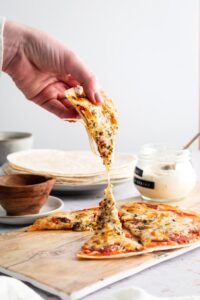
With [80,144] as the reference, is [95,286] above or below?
above

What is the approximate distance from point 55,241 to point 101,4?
12.4 ft

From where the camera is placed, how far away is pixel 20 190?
2.25 metres

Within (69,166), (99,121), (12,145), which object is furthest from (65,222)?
(12,145)

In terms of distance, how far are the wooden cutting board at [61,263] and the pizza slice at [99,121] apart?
33 cm

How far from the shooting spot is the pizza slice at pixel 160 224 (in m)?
1.98

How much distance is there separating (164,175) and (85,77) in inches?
21.8

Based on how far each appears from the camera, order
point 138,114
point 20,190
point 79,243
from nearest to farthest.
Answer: point 79,243 → point 20,190 → point 138,114

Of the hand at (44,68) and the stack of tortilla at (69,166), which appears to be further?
the stack of tortilla at (69,166)

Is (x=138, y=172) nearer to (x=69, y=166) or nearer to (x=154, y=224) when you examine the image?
(x=69, y=166)

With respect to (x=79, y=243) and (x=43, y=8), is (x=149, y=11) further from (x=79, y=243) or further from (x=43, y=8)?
(x=79, y=243)

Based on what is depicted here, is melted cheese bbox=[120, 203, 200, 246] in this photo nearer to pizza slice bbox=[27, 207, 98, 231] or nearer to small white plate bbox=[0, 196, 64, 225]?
pizza slice bbox=[27, 207, 98, 231]

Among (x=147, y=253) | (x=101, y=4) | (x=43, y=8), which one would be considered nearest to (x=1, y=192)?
(x=147, y=253)

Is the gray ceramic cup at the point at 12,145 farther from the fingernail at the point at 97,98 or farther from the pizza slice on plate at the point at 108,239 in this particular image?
the pizza slice on plate at the point at 108,239

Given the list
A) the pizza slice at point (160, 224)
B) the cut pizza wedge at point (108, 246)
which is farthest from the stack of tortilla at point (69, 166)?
the cut pizza wedge at point (108, 246)
